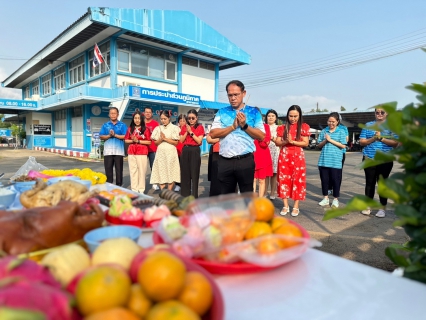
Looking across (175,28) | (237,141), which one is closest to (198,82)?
(175,28)

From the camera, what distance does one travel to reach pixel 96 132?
15461mm

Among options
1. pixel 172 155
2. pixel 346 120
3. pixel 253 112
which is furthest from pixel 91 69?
pixel 346 120

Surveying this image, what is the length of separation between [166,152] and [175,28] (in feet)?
40.8

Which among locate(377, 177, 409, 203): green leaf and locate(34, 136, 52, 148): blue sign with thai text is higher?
locate(377, 177, 409, 203): green leaf

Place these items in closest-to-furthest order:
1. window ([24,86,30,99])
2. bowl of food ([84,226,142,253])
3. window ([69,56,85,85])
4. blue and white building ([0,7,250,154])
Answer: bowl of food ([84,226,142,253])
blue and white building ([0,7,250,154])
window ([69,56,85,85])
window ([24,86,30,99])

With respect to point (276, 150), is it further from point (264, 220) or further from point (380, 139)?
point (264, 220)

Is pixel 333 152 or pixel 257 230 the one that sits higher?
pixel 333 152

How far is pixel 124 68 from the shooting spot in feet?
49.1

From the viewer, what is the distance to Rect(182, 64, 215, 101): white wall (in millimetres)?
17531

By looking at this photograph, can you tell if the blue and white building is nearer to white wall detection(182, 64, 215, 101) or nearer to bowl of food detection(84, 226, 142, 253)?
white wall detection(182, 64, 215, 101)

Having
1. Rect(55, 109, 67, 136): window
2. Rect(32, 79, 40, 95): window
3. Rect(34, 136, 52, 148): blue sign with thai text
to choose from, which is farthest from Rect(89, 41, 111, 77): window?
Rect(32, 79, 40, 95): window

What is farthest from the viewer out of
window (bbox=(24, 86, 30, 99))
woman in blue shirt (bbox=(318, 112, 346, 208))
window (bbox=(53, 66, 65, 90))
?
window (bbox=(24, 86, 30, 99))

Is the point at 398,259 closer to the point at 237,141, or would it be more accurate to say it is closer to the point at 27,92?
the point at 237,141

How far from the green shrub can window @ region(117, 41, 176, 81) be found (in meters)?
15.6
